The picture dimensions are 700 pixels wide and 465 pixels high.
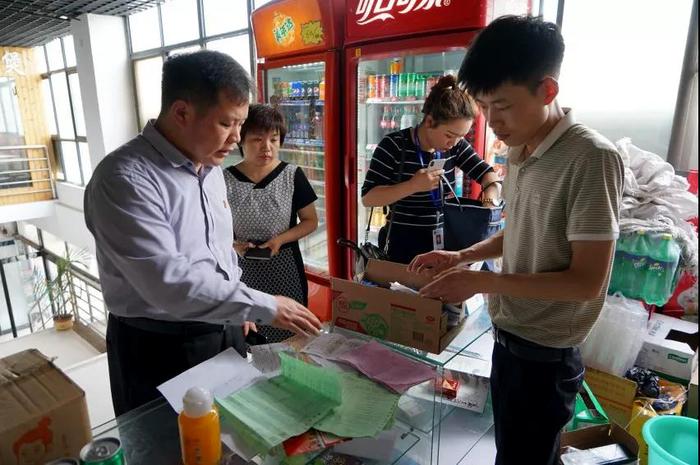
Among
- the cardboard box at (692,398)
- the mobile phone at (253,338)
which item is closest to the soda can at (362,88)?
the mobile phone at (253,338)

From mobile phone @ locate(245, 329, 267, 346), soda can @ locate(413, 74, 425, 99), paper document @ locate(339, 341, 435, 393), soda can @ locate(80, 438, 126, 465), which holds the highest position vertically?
soda can @ locate(413, 74, 425, 99)

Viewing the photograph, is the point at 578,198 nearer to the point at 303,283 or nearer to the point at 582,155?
the point at 582,155

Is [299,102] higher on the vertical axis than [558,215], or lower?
higher

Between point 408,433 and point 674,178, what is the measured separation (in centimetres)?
206

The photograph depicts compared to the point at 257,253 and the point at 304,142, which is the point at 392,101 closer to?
the point at 304,142

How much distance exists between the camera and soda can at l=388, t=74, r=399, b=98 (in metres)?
3.12

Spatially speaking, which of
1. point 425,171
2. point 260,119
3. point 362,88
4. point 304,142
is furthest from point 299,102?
point 425,171

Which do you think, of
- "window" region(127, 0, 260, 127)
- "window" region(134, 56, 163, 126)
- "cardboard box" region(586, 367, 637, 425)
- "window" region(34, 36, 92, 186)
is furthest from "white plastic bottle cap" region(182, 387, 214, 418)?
"window" region(34, 36, 92, 186)

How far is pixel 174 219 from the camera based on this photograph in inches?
54.5

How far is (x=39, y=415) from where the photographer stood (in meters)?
0.84

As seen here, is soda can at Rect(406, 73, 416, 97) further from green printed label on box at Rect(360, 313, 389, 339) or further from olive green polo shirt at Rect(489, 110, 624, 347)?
green printed label on box at Rect(360, 313, 389, 339)

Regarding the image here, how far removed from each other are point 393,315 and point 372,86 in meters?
2.32

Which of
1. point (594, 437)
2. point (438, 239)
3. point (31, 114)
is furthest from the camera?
point (31, 114)

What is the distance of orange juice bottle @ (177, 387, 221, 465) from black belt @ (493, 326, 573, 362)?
33.1 inches
